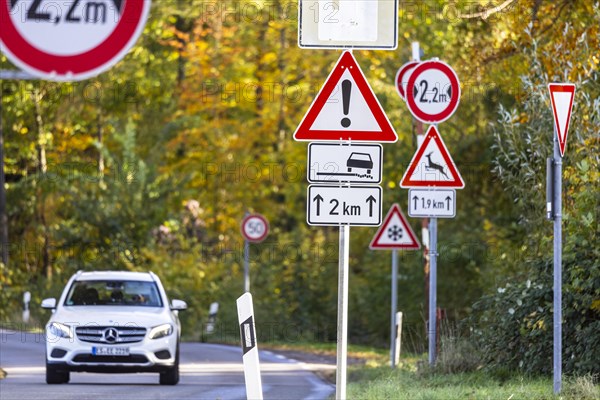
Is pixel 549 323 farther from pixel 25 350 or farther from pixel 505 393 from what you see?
pixel 25 350

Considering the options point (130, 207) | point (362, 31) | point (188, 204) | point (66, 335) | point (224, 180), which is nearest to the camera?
point (362, 31)

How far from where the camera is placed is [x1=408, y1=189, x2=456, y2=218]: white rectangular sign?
15930 millimetres

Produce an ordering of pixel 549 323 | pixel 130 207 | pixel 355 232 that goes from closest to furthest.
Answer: pixel 549 323 → pixel 355 232 → pixel 130 207

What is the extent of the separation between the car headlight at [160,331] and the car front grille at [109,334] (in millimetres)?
161

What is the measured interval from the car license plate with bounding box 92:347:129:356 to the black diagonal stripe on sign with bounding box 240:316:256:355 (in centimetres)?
899

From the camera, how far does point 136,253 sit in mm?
38250

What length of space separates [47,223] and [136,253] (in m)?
7.16

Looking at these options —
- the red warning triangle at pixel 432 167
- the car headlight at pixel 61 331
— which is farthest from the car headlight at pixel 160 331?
the red warning triangle at pixel 432 167

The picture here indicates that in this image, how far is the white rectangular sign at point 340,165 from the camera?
33.0ft

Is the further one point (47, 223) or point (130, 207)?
point (47, 223)

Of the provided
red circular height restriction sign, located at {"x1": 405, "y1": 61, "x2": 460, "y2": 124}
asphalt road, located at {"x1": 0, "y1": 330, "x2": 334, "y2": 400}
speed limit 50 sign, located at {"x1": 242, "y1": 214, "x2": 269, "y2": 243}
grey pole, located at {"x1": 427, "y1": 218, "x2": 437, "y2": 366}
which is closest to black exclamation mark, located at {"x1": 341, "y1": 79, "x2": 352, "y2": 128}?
red circular height restriction sign, located at {"x1": 405, "y1": 61, "x2": 460, "y2": 124}

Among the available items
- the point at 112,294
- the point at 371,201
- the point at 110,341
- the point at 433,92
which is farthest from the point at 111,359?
the point at 371,201

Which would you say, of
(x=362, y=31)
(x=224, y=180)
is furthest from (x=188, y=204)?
(x=362, y=31)

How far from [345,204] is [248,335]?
126cm
